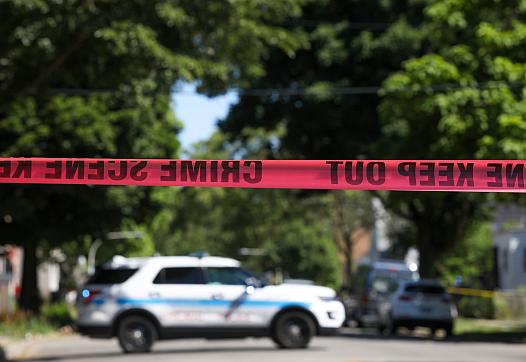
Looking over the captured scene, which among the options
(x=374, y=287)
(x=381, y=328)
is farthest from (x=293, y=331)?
(x=374, y=287)

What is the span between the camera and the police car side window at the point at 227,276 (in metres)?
20.5

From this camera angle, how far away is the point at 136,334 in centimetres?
2020

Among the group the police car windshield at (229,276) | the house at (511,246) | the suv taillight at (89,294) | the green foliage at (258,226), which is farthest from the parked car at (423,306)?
the green foliage at (258,226)

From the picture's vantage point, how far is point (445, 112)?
1017 inches

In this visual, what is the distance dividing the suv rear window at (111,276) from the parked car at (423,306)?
11.4m

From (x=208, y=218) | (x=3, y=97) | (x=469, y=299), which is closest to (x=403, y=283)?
(x=3, y=97)

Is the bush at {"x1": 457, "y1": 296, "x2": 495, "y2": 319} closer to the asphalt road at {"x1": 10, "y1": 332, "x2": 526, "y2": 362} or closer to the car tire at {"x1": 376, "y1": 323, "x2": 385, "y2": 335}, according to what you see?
A: the car tire at {"x1": 376, "y1": 323, "x2": 385, "y2": 335}

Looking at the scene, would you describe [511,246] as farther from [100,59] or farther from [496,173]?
[496,173]

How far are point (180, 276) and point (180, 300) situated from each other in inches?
21.6

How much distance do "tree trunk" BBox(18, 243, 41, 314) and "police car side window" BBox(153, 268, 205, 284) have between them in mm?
16515

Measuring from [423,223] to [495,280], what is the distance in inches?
1159

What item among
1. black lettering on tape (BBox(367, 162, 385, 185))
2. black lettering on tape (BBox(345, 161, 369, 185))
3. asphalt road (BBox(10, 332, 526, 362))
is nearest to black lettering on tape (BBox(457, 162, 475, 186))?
black lettering on tape (BBox(367, 162, 385, 185))

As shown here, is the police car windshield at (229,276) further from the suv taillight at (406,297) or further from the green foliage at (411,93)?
Answer: the suv taillight at (406,297)

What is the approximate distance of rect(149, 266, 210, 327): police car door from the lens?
2020cm
